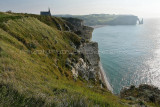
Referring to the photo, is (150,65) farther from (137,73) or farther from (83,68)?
(83,68)

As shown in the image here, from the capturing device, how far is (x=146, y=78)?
7462cm

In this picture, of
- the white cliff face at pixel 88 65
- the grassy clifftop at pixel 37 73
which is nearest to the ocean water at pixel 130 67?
the white cliff face at pixel 88 65

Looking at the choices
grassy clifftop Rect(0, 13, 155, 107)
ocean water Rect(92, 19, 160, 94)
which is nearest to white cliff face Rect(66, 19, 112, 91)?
grassy clifftop Rect(0, 13, 155, 107)

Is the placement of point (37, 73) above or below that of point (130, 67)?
above

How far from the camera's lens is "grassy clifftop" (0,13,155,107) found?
363 inches

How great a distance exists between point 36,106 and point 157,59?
10746 cm

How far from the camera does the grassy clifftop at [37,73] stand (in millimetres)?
9219

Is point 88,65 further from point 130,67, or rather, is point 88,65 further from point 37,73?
point 37,73

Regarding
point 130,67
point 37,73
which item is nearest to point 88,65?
point 130,67

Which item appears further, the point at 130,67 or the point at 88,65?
the point at 130,67

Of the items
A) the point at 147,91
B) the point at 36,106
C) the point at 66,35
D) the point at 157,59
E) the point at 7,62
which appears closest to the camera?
the point at 36,106

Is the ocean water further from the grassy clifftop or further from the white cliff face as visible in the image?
the grassy clifftop

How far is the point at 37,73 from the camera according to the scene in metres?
21.1

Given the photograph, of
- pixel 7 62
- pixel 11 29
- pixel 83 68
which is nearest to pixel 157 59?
pixel 83 68
